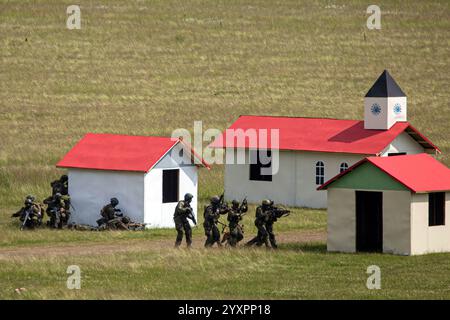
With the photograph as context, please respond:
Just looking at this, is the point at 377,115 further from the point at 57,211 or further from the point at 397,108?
the point at 57,211

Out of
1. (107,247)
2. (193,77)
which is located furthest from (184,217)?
(193,77)

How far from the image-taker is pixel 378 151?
165ft

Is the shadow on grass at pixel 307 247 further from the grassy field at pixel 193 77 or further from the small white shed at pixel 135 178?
the small white shed at pixel 135 178

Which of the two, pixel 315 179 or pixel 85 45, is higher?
pixel 85 45

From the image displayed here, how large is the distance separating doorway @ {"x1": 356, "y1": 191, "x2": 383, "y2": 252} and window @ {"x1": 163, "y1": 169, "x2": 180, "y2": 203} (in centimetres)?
973

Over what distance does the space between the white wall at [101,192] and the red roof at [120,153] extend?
26 cm

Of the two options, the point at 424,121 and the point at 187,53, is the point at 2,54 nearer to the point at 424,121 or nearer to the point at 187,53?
the point at 187,53

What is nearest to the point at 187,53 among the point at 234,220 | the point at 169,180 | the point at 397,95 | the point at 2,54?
the point at 2,54

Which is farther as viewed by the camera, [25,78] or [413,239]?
[25,78]

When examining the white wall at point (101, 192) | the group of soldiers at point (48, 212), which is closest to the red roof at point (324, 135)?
the white wall at point (101, 192)

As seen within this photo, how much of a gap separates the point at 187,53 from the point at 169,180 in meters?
46.4

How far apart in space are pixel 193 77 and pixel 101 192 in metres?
41.6

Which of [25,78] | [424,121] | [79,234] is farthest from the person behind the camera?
[25,78]

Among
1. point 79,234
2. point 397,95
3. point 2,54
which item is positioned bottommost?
point 79,234
